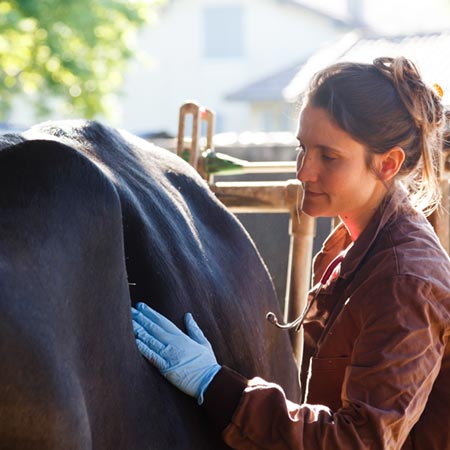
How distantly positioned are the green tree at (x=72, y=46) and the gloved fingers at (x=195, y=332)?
13060 mm

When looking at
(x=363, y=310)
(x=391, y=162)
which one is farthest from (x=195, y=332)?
(x=391, y=162)

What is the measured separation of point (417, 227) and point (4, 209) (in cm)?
103

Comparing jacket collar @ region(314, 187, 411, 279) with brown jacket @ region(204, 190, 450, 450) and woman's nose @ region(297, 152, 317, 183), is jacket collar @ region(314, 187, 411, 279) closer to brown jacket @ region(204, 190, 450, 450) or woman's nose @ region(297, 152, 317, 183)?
brown jacket @ region(204, 190, 450, 450)

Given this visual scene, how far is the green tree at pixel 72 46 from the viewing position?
53.2ft

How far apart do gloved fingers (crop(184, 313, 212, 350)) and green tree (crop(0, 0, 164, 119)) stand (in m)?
13.1

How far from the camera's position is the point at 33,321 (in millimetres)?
1763

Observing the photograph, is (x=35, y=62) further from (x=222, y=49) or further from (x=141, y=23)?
(x=222, y=49)

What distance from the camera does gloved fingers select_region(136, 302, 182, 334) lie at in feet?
7.52

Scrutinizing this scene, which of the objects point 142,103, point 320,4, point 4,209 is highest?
point 4,209

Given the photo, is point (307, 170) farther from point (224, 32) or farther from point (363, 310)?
point (224, 32)

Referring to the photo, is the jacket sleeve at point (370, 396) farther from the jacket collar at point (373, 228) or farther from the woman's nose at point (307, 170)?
the woman's nose at point (307, 170)

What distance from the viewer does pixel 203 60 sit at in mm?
33656

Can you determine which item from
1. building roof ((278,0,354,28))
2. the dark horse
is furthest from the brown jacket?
building roof ((278,0,354,28))

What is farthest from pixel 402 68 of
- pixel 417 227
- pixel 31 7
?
pixel 31 7
